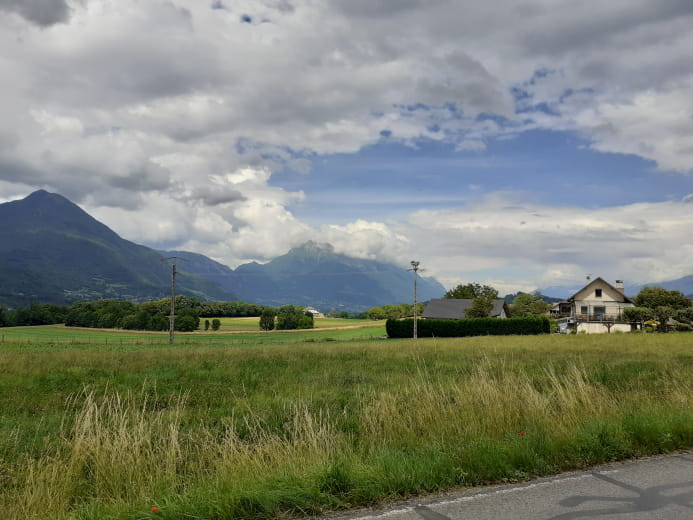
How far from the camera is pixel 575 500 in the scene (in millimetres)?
5043

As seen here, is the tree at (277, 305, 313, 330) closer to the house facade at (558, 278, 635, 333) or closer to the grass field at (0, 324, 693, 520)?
the house facade at (558, 278, 635, 333)

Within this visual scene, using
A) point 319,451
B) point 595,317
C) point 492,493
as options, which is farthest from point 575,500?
point 595,317

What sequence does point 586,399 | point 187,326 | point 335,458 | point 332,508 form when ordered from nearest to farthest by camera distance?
point 332,508 < point 335,458 < point 586,399 < point 187,326

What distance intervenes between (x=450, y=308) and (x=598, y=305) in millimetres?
31825

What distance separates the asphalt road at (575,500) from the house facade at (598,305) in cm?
7597

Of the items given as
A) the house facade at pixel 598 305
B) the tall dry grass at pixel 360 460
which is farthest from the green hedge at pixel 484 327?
the tall dry grass at pixel 360 460

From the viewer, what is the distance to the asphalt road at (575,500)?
466 cm

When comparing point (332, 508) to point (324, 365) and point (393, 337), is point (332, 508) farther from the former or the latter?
point (393, 337)

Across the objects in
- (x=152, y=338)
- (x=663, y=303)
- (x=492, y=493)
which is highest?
(x=663, y=303)

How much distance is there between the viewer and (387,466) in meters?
5.71

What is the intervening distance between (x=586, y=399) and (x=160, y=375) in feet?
51.6

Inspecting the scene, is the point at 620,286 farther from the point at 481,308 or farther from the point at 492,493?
the point at 492,493

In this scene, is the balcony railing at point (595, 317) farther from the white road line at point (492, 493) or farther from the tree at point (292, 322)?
the white road line at point (492, 493)

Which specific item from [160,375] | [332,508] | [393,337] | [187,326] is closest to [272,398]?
[160,375]
